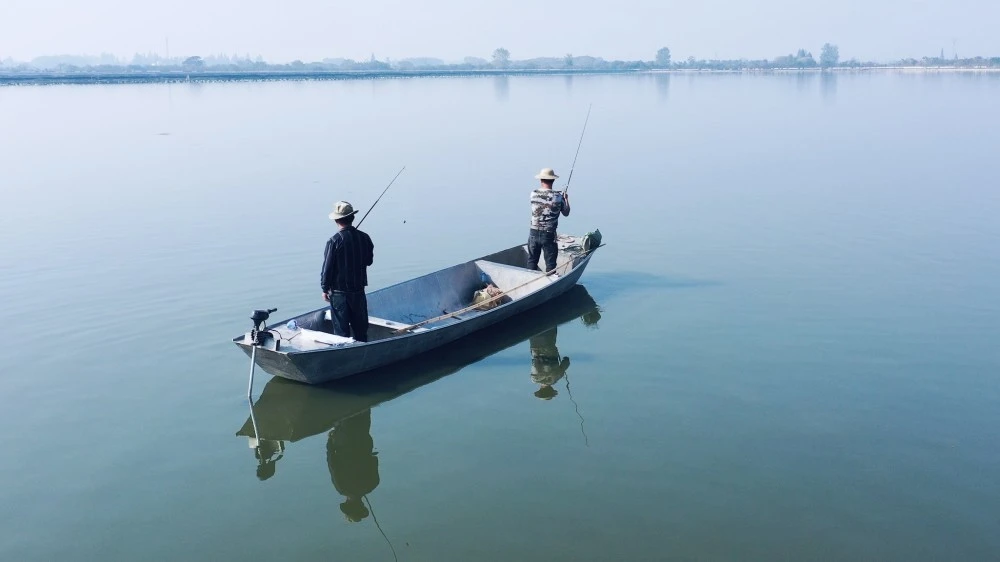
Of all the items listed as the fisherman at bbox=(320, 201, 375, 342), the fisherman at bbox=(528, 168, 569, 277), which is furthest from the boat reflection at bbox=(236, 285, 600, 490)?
the fisherman at bbox=(528, 168, 569, 277)

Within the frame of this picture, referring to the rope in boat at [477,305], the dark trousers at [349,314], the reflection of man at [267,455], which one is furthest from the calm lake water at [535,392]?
the dark trousers at [349,314]

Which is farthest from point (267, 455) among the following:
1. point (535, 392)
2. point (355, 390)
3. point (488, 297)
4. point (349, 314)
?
point (488, 297)

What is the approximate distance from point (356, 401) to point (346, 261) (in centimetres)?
164

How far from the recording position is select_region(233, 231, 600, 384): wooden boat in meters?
9.70

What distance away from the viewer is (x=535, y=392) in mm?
10352

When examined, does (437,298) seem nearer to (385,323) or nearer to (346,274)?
(385,323)

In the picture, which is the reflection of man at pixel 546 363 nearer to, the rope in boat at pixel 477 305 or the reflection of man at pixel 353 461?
the rope in boat at pixel 477 305

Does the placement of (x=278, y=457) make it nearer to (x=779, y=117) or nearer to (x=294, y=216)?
(x=294, y=216)

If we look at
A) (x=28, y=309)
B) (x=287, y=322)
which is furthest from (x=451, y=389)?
(x=28, y=309)

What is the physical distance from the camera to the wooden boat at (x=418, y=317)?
382 inches

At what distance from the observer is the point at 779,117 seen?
49.7 metres

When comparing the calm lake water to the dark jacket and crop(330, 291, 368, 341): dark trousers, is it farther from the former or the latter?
the dark jacket

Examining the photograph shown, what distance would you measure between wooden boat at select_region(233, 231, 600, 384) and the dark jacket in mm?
630

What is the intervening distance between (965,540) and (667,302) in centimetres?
688
